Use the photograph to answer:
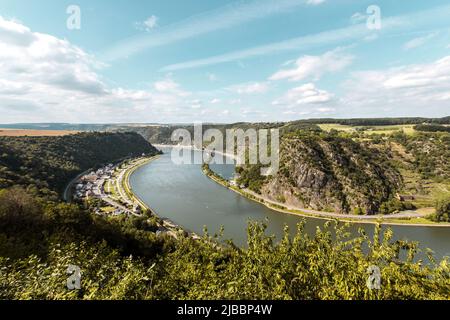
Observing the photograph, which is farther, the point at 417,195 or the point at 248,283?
the point at 417,195

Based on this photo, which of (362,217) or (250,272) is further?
(362,217)

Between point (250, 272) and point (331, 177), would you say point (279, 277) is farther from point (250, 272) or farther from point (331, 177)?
point (331, 177)

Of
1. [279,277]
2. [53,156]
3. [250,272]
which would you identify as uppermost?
[279,277]

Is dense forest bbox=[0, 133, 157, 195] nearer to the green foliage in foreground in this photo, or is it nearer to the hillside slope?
the green foliage in foreground

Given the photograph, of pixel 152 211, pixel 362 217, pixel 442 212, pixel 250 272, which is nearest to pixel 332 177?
pixel 362 217
